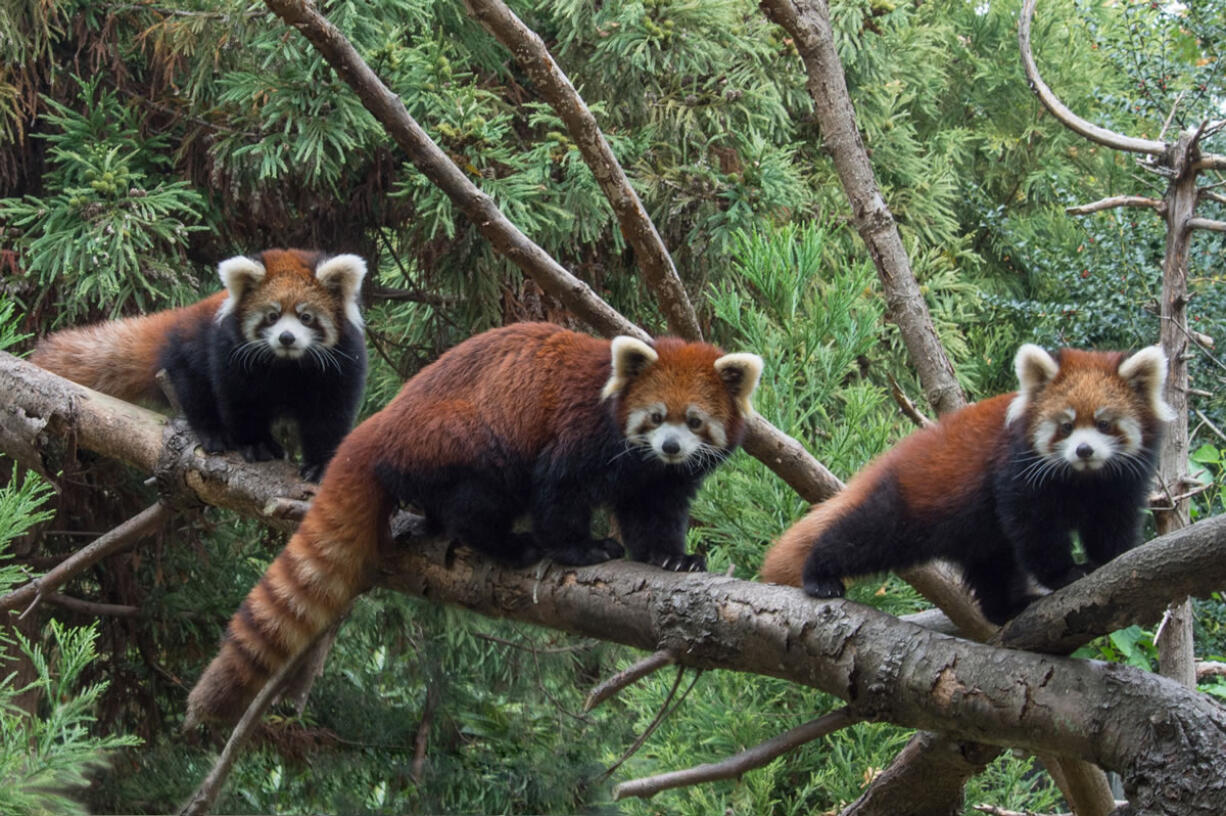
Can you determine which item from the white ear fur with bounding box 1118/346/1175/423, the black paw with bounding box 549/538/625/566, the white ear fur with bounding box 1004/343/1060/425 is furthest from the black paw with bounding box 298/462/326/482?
the white ear fur with bounding box 1118/346/1175/423

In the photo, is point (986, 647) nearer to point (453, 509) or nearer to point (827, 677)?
point (827, 677)

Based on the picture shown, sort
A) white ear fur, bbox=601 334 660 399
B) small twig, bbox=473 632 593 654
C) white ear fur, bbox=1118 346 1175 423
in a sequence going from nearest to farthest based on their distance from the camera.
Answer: white ear fur, bbox=1118 346 1175 423 < white ear fur, bbox=601 334 660 399 < small twig, bbox=473 632 593 654

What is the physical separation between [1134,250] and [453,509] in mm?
3379

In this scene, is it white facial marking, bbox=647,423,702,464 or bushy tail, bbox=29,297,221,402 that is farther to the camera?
bushy tail, bbox=29,297,221,402

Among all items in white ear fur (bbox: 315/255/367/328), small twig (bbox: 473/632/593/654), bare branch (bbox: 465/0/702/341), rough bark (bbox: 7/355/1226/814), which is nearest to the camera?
rough bark (bbox: 7/355/1226/814)

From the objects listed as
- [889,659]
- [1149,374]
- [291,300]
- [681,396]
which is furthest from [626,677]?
[291,300]

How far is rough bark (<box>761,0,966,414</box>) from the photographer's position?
3359mm

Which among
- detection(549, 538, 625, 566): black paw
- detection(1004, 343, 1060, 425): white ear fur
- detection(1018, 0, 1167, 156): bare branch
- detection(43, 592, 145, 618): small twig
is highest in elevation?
detection(1018, 0, 1167, 156): bare branch

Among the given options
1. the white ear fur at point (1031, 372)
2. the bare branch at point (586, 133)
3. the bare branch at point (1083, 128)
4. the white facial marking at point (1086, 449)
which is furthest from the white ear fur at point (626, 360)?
the bare branch at point (1083, 128)

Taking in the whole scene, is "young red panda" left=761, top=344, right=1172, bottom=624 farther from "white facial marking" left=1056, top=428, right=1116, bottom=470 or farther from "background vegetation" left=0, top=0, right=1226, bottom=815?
"background vegetation" left=0, top=0, right=1226, bottom=815

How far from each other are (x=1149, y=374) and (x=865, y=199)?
1.13 metres

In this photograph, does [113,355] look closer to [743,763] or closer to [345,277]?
[345,277]

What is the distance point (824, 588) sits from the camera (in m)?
2.45

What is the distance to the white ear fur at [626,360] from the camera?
2.79 meters
